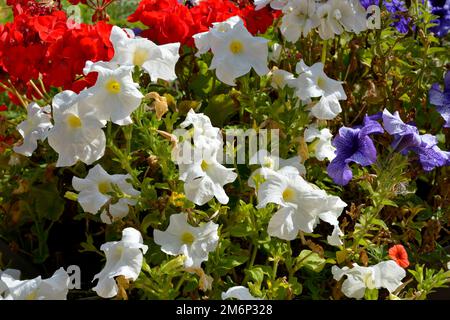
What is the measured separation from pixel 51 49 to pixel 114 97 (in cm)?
40

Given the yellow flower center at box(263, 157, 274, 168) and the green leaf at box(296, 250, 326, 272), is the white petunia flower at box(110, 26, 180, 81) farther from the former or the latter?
the green leaf at box(296, 250, 326, 272)

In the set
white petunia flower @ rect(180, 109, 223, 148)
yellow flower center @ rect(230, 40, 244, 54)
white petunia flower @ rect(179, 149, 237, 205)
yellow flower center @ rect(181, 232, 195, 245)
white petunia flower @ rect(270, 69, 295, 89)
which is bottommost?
yellow flower center @ rect(181, 232, 195, 245)

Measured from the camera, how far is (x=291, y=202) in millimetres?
1681

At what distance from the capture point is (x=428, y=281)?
1.77 metres

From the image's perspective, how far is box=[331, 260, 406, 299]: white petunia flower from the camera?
175 cm

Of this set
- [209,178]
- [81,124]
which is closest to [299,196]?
[209,178]

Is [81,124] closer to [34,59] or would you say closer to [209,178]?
[209,178]

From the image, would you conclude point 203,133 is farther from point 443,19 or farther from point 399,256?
point 443,19

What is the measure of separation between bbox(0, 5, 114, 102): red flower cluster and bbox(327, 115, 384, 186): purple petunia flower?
0.58 metres

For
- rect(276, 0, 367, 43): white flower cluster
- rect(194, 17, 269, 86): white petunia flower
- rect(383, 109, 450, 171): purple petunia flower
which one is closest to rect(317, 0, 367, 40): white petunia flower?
rect(276, 0, 367, 43): white flower cluster

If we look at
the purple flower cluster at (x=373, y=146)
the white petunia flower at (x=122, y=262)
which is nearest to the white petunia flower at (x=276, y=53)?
the purple flower cluster at (x=373, y=146)

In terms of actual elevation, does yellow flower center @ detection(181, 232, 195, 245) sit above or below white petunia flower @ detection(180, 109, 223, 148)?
below

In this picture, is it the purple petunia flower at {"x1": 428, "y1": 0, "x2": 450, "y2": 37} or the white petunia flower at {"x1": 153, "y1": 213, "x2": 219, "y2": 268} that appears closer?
the white petunia flower at {"x1": 153, "y1": 213, "x2": 219, "y2": 268}

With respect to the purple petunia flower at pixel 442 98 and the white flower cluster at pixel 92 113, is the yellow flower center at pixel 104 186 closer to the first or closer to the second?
Answer: the white flower cluster at pixel 92 113
